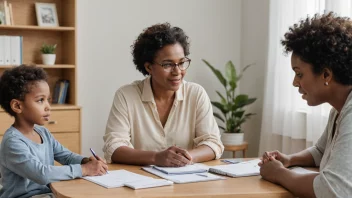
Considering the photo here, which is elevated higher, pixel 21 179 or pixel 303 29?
pixel 303 29

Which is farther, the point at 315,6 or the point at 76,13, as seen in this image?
the point at 76,13

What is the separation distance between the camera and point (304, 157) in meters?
2.42

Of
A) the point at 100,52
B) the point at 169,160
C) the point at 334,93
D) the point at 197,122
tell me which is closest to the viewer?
the point at 334,93

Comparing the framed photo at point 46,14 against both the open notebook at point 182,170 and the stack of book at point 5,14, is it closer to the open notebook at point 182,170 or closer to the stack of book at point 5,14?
the stack of book at point 5,14

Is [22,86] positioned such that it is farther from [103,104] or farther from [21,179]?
[103,104]

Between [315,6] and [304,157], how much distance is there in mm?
2107

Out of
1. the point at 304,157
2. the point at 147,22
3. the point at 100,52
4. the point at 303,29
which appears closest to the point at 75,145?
the point at 100,52

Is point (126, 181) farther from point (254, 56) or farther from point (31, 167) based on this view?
point (254, 56)

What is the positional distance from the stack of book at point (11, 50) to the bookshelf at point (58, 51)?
66 mm

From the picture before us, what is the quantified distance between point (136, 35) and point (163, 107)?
2.34 metres

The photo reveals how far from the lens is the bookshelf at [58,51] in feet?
14.8

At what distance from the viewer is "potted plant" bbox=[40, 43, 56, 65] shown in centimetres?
462

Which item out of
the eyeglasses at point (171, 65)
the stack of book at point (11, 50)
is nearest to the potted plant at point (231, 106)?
the stack of book at point (11, 50)

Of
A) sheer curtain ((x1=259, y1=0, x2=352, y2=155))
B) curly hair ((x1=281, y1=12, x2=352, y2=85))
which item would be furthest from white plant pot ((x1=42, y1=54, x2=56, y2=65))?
curly hair ((x1=281, y1=12, x2=352, y2=85))
